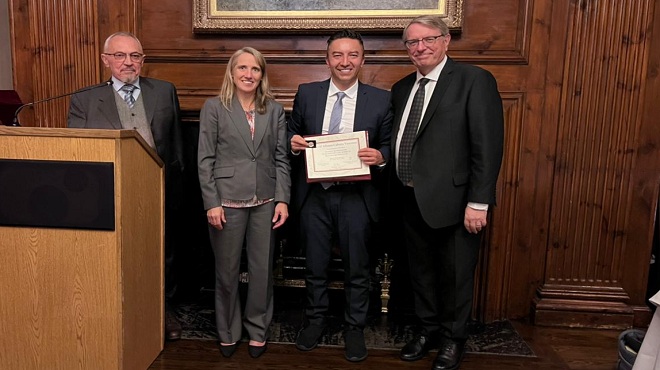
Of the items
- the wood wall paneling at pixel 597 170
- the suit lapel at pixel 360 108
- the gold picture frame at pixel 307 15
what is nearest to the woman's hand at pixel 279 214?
the suit lapel at pixel 360 108

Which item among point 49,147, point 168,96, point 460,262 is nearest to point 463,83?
point 460,262

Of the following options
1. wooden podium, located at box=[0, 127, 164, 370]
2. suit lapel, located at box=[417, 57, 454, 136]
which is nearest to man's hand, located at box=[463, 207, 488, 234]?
suit lapel, located at box=[417, 57, 454, 136]

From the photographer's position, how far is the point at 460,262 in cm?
209

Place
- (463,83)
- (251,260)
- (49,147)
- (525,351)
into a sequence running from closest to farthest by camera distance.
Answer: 1. (49,147)
2. (463,83)
3. (251,260)
4. (525,351)

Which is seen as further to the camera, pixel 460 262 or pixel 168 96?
pixel 168 96

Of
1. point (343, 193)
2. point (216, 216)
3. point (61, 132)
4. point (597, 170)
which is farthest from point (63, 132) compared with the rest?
point (597, 170)

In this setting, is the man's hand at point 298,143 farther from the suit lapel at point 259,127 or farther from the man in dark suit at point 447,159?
the man in dark suit at point 447,159

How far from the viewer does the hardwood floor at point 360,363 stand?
2105 millimetres

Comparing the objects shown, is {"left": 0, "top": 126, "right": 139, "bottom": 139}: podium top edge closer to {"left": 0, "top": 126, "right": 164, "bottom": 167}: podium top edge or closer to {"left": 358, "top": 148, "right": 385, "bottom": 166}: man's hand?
{"left": 0, "top": 126, "right": 164, "bottom": 167}: podium top edge

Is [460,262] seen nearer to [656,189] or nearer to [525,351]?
[525,351]

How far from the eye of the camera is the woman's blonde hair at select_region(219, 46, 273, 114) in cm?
202

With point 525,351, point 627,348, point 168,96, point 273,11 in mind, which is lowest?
point 525,351

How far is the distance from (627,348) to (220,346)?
177 cm

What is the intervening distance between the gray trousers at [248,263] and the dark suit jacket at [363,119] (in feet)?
0.72
